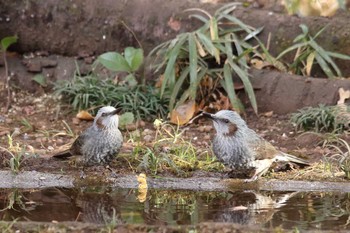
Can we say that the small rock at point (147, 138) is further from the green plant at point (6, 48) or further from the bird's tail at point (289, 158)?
the green plant at point (6, 48)

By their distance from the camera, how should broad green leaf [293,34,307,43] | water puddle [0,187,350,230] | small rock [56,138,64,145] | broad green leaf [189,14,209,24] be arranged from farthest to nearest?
broad green leaf [189,14,209,24] → broad green leaf [293,34,307,43] → small rock [56,138,64,145] → water puddle [0,187,350,230]

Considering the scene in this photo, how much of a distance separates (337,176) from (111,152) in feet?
A: 6.41

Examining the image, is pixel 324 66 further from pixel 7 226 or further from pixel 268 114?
pixel 7 226

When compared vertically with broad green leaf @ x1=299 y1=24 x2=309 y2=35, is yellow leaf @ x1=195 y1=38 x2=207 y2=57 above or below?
below

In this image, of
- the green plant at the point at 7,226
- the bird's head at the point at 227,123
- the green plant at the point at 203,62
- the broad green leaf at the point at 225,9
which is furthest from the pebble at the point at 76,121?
the green plant at the point at 7,226

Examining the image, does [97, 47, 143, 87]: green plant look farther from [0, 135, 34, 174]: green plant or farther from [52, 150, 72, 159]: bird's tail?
[52, 150, 72, 159]: bird's tail

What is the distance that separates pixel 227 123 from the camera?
8195 mm

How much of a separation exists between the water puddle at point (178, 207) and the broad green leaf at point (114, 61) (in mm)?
3075

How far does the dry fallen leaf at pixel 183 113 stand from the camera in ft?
34.7

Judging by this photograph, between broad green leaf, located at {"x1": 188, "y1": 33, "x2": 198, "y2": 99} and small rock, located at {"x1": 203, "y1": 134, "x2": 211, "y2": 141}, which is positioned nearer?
small rock, located at {"x1": 203, "y1": 134, "x2": 211, "y2": 141}

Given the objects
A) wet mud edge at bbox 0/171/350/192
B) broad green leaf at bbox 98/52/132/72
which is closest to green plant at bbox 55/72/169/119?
broad green leaf at bbox 98/52/132/72

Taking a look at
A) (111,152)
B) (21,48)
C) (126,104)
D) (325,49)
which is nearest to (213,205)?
(111,152)

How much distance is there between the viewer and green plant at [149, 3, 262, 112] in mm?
10602

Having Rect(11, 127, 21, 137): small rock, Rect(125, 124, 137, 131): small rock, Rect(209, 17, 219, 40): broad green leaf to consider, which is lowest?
Rect(11, 127, 21, 137): small rock
